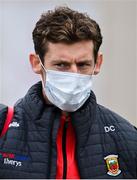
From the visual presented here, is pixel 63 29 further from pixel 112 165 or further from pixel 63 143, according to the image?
pixel 112 165

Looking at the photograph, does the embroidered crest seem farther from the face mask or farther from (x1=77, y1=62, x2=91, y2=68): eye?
(x1=77, y1=62, x2=91, y2=68): eye

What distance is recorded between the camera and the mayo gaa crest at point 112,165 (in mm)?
2066

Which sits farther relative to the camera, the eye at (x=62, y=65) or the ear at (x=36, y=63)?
the ear at (x=36, y=63)

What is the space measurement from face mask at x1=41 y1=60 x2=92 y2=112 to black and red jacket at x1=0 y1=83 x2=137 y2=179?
0.12 ft

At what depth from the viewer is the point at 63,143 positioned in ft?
6.88

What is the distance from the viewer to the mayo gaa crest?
6.78ft

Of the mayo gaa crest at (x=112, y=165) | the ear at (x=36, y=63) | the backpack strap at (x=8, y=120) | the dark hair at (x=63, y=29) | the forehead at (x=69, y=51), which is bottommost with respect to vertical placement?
the mayo gaa crest at (x=112, y=165)

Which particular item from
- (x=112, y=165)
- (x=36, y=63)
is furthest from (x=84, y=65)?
(x=112, y=165)

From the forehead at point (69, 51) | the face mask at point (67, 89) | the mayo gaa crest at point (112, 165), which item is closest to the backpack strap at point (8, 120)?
the face mask at point (67, 89)

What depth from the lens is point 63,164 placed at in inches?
79.6

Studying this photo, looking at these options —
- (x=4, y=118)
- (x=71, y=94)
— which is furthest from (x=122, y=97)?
(x=4, y=118)

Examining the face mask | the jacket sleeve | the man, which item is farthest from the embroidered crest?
the face mask

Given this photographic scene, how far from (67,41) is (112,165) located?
2.06 ft

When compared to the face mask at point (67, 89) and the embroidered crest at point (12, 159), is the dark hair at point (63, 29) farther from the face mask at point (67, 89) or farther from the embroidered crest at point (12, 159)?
the embroidered crest at point (12, 159)
